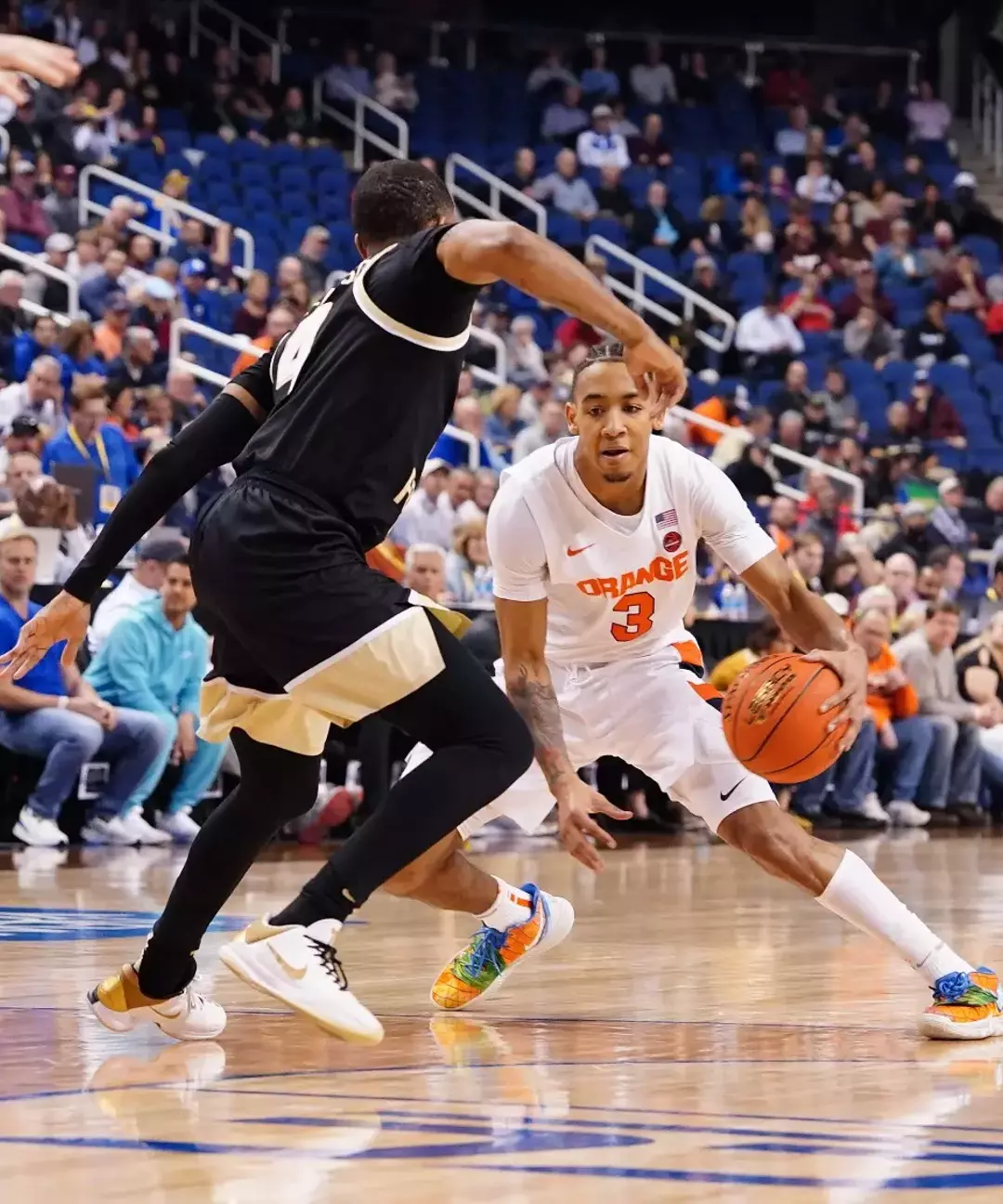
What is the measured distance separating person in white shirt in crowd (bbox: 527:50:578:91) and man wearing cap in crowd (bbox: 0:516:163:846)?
14.1 metres

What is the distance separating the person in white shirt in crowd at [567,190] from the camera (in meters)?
21.5

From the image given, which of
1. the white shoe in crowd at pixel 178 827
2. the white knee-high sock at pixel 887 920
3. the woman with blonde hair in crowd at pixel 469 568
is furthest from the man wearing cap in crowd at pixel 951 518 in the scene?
the white knee-high sock at pixel 887 920

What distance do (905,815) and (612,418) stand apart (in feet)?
28.5

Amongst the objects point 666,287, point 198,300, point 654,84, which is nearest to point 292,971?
point 198,300

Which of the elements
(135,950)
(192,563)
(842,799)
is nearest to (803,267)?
(842,799)

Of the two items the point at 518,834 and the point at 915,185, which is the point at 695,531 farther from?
the point at 915,185

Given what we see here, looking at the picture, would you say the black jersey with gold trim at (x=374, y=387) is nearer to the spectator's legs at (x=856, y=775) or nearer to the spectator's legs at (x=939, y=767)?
the spectator's legs at (x=856, y=775)

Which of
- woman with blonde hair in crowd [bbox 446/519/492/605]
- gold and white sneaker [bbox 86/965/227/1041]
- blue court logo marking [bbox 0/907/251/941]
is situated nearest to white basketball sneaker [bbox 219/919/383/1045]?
gold and white sneaker [bbox 86/965/227/1041]

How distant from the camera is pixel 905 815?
13.4 m

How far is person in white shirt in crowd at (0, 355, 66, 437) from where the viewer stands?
12.7m

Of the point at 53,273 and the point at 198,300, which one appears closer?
the point at 53,273

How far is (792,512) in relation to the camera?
616 inches

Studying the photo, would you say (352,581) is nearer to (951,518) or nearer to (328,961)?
(328,961)

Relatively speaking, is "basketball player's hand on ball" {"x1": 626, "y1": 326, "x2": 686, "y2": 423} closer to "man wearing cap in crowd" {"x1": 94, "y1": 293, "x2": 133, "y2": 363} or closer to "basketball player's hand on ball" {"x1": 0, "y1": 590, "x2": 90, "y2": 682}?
"basketball player's hand on ball" {"x1": 0, "y1": 590, "x2": 90, "y2": 682}
